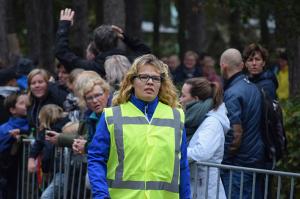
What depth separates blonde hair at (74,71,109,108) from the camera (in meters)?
8.80

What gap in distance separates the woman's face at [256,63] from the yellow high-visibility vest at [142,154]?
3165mm

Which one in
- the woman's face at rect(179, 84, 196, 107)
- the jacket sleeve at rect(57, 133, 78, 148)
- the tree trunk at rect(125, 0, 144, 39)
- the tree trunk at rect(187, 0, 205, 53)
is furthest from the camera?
the tree trunk at rect(187, 0, 205, 53)

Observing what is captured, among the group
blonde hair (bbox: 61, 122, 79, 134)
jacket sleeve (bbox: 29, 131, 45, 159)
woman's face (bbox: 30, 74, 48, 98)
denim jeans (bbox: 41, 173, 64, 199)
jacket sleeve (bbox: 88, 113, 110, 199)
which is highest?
woman's face (bbox: 30, 74, 48, 98)

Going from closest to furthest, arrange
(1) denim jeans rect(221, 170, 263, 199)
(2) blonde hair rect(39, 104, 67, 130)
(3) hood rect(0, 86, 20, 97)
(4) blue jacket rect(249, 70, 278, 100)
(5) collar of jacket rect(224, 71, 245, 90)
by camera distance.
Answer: (1) denim jeans rect(221, 170, 263, 199)
(5) collar of jacket rect(224, 71, 245, 90)
(4) blue jacket rect(249, 70, 278, 100)
(2) blonde hair rect(39, 104, 67, 130)
(3) hood rect(0, 86, 20, 97)

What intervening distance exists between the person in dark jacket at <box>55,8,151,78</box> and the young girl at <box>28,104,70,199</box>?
548 millimetres

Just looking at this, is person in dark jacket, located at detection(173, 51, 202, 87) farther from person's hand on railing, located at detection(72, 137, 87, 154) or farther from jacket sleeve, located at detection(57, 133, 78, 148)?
person's hand on railing, located at detection(72, 137, 87, 154)

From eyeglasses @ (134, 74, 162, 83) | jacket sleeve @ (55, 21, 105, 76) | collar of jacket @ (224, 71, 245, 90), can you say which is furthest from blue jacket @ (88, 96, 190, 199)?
jacket sleeve @ (55, 21, 105, 76)

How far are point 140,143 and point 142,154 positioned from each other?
0.26ft

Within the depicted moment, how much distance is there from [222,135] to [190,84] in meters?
0.70

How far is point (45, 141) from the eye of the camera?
10.3m

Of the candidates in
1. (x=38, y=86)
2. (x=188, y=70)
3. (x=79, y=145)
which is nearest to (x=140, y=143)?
(x=79, y=145)

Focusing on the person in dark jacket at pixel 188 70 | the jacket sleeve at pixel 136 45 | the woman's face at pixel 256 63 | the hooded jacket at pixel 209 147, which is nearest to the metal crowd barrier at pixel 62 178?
the hooded jacket at pixel 209 147

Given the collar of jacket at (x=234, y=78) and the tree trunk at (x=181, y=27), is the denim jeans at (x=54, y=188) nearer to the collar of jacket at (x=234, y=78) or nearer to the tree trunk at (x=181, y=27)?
the collar of jacket at (x=234, y=78)

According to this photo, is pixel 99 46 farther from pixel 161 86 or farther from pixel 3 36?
pixel 3 36
